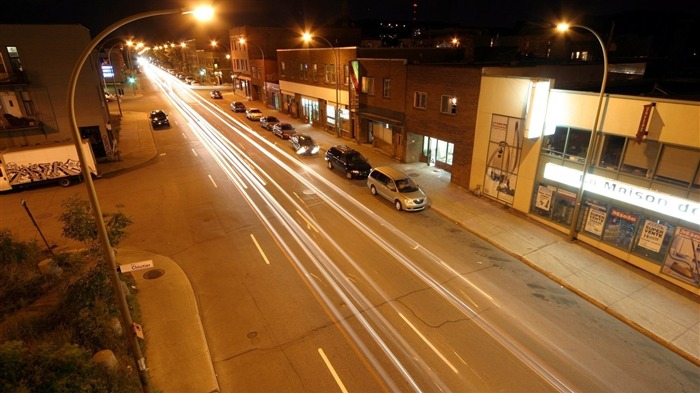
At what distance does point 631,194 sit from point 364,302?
10.7 metres

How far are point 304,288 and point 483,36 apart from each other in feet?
123

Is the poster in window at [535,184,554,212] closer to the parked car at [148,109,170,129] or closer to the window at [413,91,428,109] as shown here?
the window at [413,91,428,109]

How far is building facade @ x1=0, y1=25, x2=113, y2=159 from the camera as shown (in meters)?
24.2

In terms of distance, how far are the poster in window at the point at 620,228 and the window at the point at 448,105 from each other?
10.5 metres

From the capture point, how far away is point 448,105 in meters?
22.6

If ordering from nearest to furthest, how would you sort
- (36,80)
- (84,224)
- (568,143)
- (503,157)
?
(84,224) < (568,143) < (503,157) < (36,80)

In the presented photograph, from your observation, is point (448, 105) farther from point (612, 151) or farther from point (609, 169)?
point (609, 169)

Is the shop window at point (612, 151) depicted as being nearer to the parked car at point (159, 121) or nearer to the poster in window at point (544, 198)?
the poster in window at point (544, 198)

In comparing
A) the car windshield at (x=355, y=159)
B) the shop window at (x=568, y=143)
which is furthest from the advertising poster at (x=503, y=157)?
the car windshield at (x=355, y=159)

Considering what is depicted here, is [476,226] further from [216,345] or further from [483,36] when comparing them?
[483,36]

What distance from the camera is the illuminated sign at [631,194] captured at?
40.0ft

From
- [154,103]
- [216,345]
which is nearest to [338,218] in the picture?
[216,345]

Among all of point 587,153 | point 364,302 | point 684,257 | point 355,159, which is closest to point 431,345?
point 364,302

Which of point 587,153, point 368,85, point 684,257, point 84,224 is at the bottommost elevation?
point 684,257
